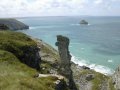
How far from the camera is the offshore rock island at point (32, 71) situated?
81.4 ft

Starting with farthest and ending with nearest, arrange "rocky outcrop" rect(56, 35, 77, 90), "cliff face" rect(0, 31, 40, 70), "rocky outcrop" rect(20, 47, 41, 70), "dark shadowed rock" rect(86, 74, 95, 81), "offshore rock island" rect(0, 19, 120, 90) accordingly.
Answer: "dark shadowed rock" rect(86, 74, 95, 81), "rocky outcrop" rect(56, 35, 77, 90), "rocky outcrop" rect(20, 47, 41, 70), "cliff face" rect(0, 31, 40, 70), "offshore rock island" rect(0, 19, 120, 90)

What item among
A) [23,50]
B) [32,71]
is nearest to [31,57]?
[23,50]

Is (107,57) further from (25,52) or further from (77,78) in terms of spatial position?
(25,52)

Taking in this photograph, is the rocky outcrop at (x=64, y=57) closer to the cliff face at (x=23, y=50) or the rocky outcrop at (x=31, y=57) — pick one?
the cliff face at (x=23, y=50)

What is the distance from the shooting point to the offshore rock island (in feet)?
81.4

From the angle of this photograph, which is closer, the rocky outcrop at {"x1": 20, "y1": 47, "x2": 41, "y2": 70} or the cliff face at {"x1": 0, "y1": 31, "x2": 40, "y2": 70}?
the cliff face at {"x1": 0, "y1": 31, "x2": 40, "y2": 70}

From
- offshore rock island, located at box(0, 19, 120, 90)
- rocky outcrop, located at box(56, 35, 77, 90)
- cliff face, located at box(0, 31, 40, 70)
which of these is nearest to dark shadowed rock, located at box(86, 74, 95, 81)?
offshore rock island, located at box(0, 19, 120, 90)

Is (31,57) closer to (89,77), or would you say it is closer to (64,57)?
(64,57)

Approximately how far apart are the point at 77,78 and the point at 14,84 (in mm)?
→ 63351

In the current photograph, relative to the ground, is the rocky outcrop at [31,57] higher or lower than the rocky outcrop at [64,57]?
higher

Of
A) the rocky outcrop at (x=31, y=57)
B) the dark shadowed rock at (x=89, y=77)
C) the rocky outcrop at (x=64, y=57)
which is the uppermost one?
the rocky outcrop at (x=31, y=57)

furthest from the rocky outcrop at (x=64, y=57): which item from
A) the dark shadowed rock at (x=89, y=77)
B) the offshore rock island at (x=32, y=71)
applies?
the dark shadowed rock at (x=89, y=77)

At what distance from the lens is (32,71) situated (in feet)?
109

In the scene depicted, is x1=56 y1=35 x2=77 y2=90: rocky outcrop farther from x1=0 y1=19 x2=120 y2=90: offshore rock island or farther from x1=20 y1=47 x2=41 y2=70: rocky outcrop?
x1=20 y1=47 x2=41 y2=70: rocky outcrop
